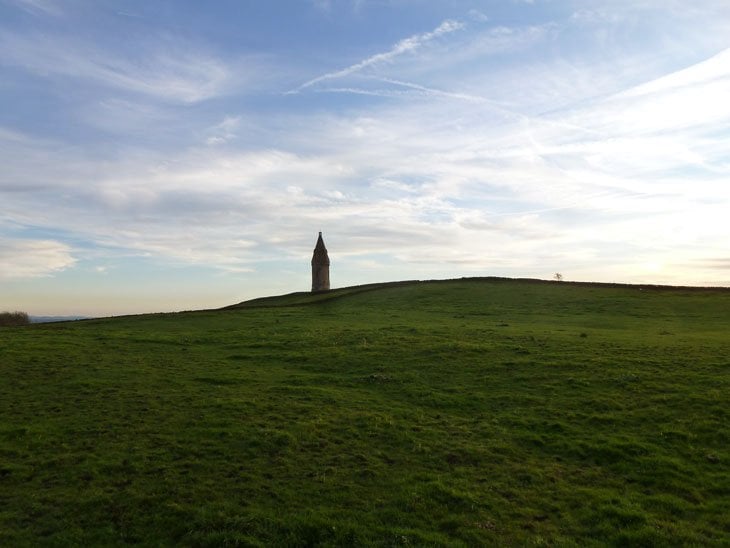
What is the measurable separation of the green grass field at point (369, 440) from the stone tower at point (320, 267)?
2400 inches

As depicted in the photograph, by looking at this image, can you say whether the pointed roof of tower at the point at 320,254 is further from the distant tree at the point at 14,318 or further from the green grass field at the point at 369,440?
the green grass field at the point at 369,440

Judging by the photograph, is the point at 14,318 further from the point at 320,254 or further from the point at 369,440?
the point at 369,440

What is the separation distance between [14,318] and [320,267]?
47976 millimetres

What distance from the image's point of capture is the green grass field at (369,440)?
42.0 feet

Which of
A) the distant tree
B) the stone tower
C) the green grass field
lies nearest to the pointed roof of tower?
the stone tower

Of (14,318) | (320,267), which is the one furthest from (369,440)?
(320,267)

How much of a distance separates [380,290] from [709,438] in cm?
5520

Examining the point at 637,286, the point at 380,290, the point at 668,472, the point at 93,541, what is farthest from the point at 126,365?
the point at 637,286

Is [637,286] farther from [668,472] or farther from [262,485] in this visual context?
[262,485]

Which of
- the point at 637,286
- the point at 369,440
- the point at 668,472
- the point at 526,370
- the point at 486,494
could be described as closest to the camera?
the point at 486,494

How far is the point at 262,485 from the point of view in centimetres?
1463

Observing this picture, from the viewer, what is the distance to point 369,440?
18.1m

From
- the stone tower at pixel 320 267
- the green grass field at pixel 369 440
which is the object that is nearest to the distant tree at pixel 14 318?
the green grass field at pixel 369 440

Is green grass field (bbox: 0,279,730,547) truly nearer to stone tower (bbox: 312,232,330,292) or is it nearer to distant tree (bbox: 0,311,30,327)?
distant tree (bbox: 0,311,30,327)
